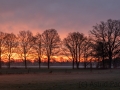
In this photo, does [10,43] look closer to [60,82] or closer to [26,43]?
[26,43]

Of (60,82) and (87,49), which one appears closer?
(60,82)

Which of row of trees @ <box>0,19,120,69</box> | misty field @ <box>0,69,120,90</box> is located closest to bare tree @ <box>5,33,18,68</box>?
row of trees @ <box>0,19,120,69</box>

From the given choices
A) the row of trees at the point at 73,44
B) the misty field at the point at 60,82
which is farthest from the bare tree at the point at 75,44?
the misty field at the point at 60,82

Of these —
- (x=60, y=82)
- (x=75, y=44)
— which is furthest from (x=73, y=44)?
(x=60, y=82)

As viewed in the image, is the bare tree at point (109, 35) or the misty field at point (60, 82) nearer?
the misty field at point (60, 82)

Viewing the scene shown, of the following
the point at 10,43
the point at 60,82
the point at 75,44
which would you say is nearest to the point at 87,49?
the point at 75,44

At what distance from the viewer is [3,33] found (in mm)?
106312

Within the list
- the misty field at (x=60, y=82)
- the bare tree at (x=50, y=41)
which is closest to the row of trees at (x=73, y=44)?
the bare tree at (x=50, y=41)

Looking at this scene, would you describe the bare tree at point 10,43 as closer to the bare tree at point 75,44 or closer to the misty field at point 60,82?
the bare tree at point 75,44

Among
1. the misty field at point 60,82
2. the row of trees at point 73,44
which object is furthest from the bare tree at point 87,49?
the misty field at point 60,82

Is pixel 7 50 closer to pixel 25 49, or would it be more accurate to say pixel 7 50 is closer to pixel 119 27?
pixel 25 49

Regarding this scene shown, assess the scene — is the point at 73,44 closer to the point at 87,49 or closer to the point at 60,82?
the point at 87,49

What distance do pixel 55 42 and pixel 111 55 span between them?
82.3 feet

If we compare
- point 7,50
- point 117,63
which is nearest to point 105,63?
point 117,63
